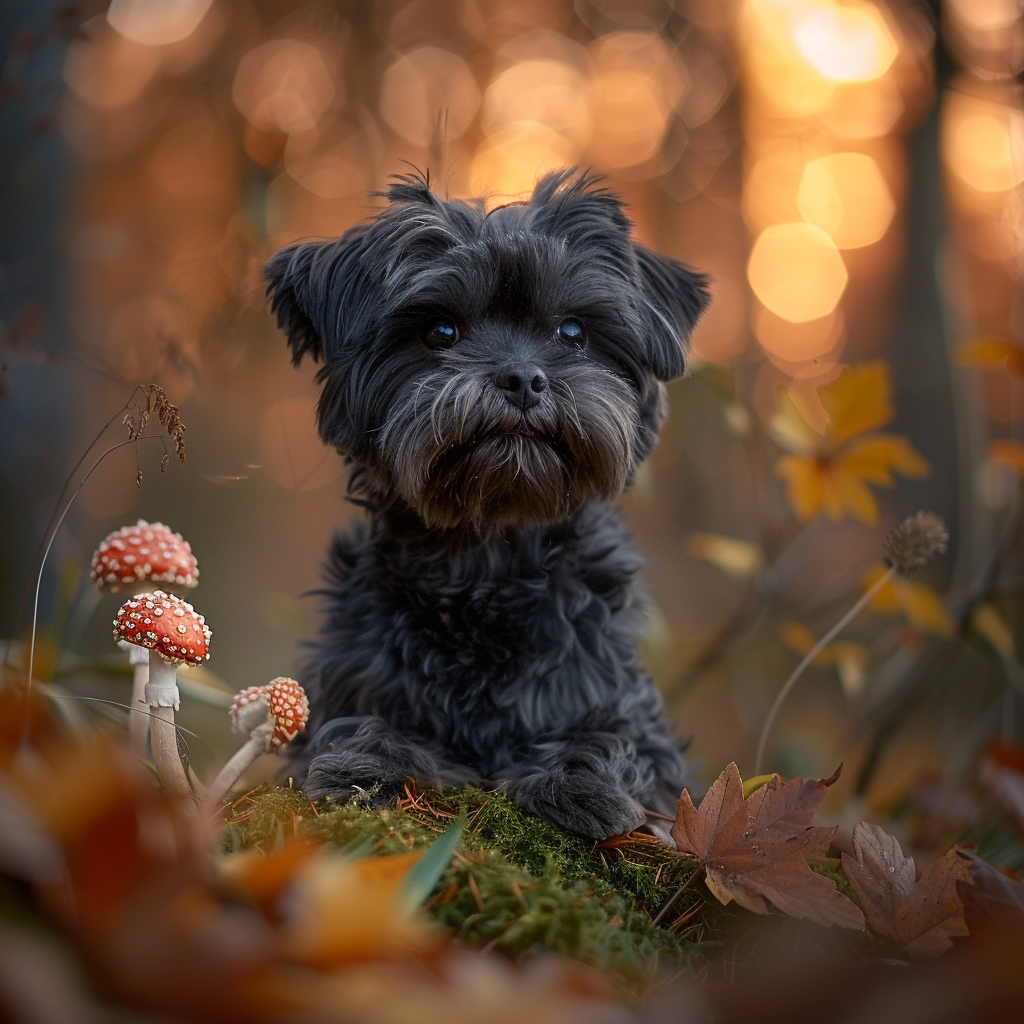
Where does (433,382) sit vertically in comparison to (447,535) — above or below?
above

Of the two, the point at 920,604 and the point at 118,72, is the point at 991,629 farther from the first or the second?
the point at 118,72

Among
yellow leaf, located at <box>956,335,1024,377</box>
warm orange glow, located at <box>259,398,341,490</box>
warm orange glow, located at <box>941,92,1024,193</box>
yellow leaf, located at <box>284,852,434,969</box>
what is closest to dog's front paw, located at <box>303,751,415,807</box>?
warm orange glow, located at <box>259,398,341,490</box>

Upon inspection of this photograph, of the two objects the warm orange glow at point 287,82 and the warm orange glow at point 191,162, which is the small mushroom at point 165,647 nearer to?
the warm orange glow at point 287,82

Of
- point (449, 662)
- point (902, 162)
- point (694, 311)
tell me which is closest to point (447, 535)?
point (449, 662)

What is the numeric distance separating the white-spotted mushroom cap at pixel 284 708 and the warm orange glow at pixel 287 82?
→ 6300 millimetres

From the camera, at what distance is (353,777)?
6.46 ft

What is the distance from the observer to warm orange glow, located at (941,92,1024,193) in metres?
4.70

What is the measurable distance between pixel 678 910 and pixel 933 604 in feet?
5.94

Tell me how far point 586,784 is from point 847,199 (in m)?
8.45

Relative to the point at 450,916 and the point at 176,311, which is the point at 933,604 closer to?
the point at 450,916

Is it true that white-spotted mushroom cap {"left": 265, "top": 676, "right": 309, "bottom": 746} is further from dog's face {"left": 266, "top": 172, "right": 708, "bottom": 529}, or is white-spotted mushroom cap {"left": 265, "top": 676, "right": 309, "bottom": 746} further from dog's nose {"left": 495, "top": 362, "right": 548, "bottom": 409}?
dog's nose {"left": 495, "top": 362, "right": 548, "bottom": 409}

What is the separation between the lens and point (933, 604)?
2980 millimetres

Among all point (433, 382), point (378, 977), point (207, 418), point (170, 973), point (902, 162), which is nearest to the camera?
point (170, 973)

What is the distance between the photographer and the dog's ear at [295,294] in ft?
8.39
